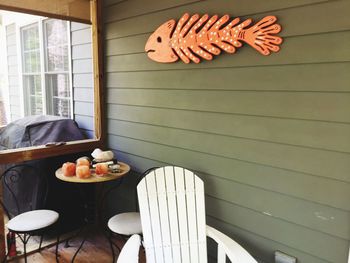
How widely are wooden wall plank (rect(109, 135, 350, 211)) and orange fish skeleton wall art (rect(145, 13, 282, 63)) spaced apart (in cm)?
69

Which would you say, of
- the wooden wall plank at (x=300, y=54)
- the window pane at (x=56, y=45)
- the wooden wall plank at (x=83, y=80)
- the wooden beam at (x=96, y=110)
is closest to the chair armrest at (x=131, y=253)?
the wooden wall plank at (x=300, y=54)

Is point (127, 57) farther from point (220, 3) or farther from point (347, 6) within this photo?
point (347, 6)

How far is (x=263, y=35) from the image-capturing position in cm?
171

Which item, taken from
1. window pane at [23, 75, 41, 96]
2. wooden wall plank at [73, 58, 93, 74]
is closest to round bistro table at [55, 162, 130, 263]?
wooden wall plank at [73, 58, 93, 74]

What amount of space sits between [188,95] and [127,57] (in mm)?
816

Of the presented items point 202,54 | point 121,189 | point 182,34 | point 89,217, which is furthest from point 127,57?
point 89,217

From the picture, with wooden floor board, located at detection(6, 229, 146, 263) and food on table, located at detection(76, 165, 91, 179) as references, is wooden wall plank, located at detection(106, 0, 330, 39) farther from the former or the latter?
wooden floor board, located at detection(6, 229, 146, 263)

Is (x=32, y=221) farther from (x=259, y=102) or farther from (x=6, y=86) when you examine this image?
(x=6, y=86)

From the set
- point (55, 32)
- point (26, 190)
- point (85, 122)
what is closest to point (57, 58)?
point (55, 32)

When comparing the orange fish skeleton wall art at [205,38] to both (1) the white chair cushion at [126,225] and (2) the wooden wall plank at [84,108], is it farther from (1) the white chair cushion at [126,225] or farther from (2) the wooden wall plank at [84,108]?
(1) the white chair cushion at [126,225]

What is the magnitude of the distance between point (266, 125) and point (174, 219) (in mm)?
857

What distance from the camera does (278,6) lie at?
1654 mm

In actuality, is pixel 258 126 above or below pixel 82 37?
below

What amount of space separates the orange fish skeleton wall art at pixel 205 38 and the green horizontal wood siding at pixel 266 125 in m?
0.05
